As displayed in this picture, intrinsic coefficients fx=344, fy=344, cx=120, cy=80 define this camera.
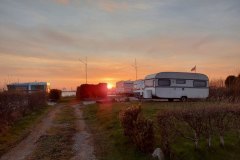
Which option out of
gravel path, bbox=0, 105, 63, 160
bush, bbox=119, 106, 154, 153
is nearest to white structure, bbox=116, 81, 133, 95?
gravel path, bbox=0, 105, 63, 160

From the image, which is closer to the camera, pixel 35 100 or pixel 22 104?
pixel 22 104

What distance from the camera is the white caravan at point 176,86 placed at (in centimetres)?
3338

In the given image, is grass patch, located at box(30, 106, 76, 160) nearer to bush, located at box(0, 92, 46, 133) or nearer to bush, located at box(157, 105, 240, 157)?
bush, located at box(0, 92, 46, 133)

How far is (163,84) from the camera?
33.5 m

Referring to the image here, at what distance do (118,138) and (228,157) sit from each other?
469 centimetres

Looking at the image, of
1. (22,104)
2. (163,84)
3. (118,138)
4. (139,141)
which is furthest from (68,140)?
(163,84)

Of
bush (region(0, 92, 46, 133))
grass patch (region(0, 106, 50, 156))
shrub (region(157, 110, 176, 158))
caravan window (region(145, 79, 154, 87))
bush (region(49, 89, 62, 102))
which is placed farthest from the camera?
Answer: bush (region(49, 89, 62, 102))

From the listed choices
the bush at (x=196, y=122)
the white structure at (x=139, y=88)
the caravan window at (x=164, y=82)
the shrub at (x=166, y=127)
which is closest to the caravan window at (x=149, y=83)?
the caravan window at (x=164, y=82)

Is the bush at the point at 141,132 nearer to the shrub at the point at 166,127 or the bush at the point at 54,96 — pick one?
the shrub at the point at 166,127

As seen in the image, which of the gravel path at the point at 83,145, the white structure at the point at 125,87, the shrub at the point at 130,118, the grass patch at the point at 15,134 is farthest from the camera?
the white structure at the point at 125,87

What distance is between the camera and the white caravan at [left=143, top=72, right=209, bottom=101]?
109ft

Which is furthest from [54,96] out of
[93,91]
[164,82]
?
[164,82]

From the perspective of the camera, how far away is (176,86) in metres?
34.1

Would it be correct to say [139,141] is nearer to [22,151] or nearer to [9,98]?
[22,151]
